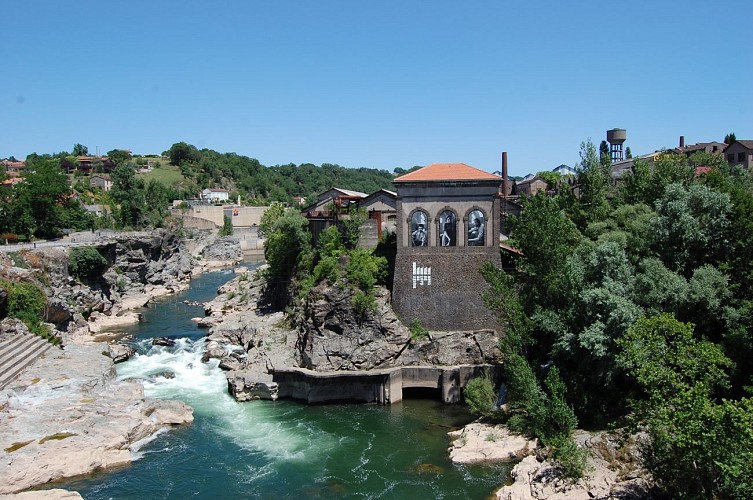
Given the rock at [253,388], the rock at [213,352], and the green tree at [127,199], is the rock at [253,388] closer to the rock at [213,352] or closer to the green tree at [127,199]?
the rock at [213,352]

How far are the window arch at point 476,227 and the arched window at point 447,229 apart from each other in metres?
0.73

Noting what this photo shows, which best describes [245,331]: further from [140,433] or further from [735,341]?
[735,341]

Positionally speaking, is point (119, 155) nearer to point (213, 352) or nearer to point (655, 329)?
point (213, 352)

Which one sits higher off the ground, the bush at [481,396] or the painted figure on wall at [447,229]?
the painted figure on wall at [447,229]

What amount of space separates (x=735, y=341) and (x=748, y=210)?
6323 millimetres

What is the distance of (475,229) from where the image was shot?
33.6 meters

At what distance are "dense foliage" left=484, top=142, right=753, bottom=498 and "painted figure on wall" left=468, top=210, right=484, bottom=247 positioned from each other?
11.3ft

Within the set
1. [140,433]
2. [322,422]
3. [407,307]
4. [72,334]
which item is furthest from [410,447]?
[72,334]

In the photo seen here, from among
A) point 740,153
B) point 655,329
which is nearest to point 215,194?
point 740,153

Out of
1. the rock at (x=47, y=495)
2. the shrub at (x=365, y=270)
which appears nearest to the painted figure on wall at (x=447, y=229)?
the shrub at (x=365, y=270)

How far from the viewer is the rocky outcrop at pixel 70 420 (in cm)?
2245

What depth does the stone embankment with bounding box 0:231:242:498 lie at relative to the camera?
2281 cm

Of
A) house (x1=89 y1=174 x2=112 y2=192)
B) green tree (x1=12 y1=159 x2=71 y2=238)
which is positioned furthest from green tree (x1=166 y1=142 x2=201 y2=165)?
green tree (x1=12 y1=159 x2=71 y2=238)

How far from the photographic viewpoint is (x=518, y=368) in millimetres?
25109
